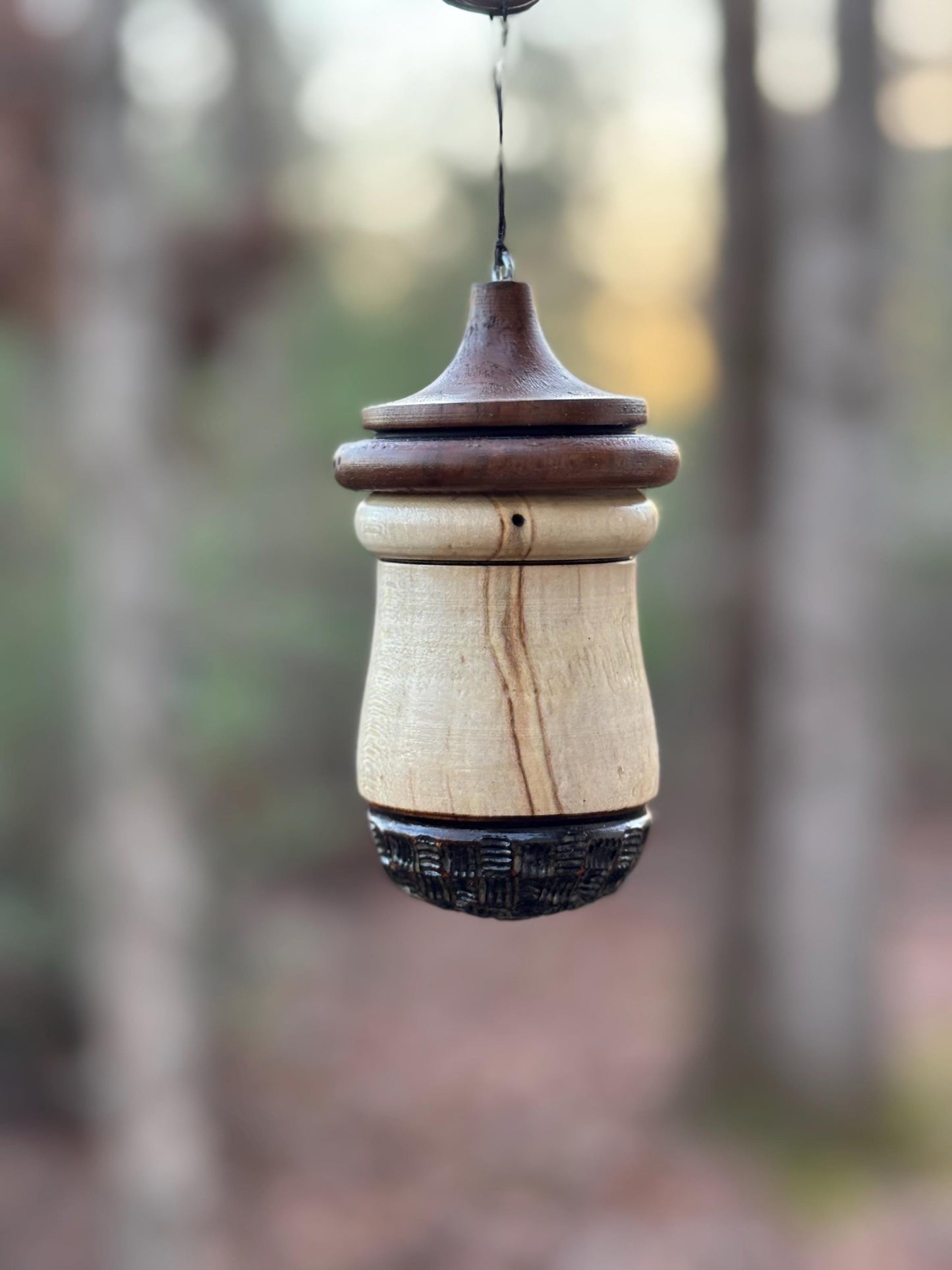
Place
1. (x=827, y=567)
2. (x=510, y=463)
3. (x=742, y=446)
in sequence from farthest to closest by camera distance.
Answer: (x=742, y=446), (x=827, y=567), (x=510, y=463)

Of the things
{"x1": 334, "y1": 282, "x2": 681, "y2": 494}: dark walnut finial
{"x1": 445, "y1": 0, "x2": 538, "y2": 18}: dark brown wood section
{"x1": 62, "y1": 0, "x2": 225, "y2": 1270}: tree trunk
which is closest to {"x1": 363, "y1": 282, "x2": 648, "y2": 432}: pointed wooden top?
{"x1": 334, "y1": 282, "x2": 681, "y2": 494}: dark walnut finial

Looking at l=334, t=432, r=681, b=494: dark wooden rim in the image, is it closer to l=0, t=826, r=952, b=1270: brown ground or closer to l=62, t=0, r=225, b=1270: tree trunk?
l=62, t=0, r=225, b=1270: tree trunk

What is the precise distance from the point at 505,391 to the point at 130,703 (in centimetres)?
292

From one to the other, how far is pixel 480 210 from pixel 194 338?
3827 mm

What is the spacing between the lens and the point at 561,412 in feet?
4.28

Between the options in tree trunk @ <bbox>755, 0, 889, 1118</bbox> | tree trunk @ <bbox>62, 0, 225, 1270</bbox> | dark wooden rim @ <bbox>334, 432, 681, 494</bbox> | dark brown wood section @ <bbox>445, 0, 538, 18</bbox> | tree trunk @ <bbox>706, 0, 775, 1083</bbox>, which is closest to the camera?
dark wooden rim @ <bbox>334, 432, 681, 494</bbox>

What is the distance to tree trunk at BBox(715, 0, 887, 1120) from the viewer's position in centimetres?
445

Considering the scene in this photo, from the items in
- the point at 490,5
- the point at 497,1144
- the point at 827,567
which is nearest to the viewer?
the point at 490,5

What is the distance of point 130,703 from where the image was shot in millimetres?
4070

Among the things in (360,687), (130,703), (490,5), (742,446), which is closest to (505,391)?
(490,5)

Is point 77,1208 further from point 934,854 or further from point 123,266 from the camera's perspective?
point 934,854

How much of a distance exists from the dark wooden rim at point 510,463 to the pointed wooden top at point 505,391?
0.05 feet

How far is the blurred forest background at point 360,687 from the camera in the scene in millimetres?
4191

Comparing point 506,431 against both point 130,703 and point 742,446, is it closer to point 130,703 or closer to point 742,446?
point 130,703
